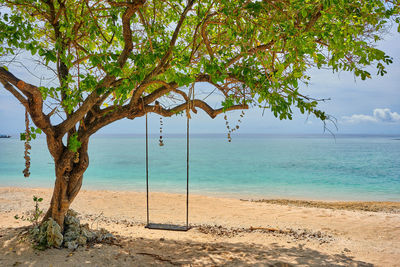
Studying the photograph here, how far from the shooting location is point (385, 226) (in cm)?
748

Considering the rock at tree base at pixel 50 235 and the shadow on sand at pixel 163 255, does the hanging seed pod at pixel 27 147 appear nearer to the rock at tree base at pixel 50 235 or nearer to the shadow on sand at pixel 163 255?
the rock at tree base at pixel 50 235

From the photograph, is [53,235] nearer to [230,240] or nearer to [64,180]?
[64,180]

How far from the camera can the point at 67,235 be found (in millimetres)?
4934

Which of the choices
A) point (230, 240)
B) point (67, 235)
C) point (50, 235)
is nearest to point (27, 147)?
point (50, 235)

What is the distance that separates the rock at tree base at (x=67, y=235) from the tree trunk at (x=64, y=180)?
163mm

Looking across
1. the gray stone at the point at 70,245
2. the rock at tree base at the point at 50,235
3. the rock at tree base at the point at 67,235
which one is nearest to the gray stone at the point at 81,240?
the rock at tree base at the point at 67,235

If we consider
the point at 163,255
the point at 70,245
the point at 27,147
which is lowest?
the point at 163,255

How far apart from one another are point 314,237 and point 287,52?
3728mm

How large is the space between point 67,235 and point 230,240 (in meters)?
2.70

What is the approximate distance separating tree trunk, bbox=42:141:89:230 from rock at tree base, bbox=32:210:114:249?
16 cm

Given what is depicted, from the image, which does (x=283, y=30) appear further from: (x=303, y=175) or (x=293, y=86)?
(x=303, y=175)

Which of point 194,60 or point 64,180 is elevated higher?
point 194,60

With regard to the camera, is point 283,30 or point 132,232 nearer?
point 283,30

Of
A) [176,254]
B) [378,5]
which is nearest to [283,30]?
[378,5]
